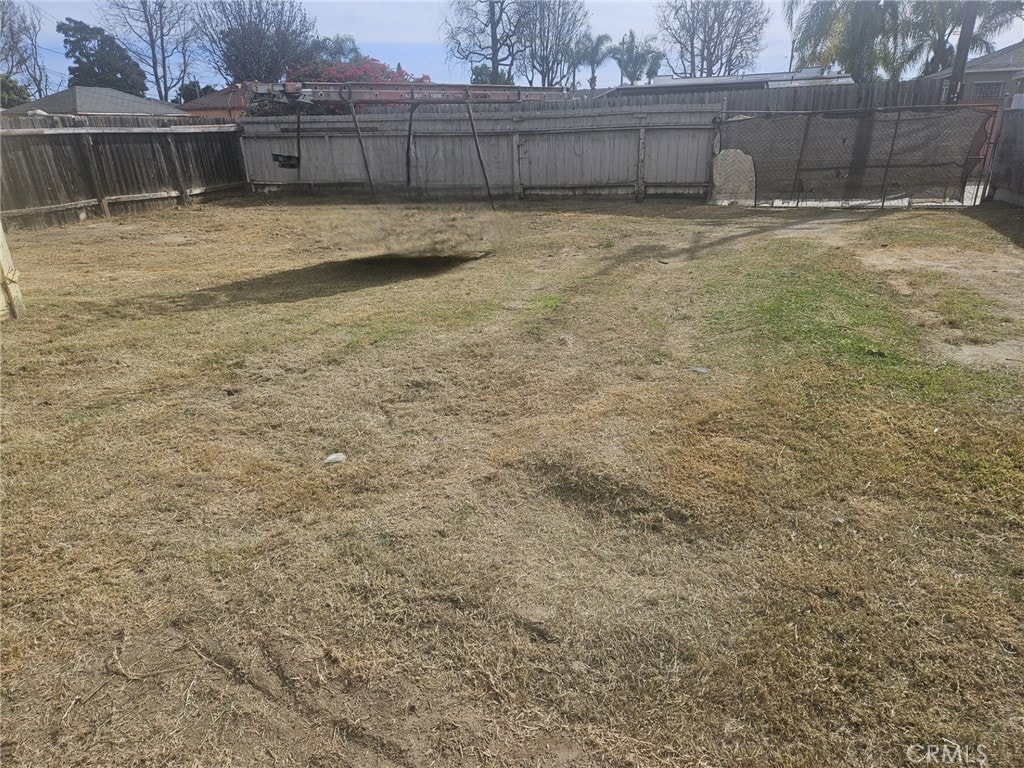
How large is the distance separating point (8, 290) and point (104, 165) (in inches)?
330

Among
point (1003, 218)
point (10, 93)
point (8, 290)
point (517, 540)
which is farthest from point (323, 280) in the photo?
point (10, 93)

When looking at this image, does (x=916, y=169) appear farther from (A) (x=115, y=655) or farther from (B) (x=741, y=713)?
(A) (x=115, y=655)

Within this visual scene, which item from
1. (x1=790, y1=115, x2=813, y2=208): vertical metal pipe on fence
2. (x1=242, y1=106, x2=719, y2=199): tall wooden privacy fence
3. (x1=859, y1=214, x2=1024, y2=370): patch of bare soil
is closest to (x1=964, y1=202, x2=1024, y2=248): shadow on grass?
(x1=859, y1=214, x2=1024, y2=370): patch of bare soil

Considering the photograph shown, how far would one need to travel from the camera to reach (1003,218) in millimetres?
9641

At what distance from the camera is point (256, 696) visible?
1.97 m

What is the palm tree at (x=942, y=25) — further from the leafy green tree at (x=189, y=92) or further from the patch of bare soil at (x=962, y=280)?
the leafy green tree at (x=189, y=92)

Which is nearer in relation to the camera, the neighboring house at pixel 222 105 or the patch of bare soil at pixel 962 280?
the patch of bare soil at pixel 962 280

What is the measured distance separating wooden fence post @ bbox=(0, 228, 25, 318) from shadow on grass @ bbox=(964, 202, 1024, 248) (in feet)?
37.2

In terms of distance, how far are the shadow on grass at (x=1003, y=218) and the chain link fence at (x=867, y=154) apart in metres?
0.68

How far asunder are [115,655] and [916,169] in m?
14.2

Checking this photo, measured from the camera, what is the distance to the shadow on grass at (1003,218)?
8.41 metres

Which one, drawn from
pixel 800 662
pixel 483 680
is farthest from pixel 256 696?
pixel 800 662

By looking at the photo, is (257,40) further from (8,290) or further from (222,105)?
(8,290)

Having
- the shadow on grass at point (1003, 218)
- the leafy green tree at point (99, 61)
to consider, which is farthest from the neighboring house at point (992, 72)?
the leafy green tree at point (99, 61)
